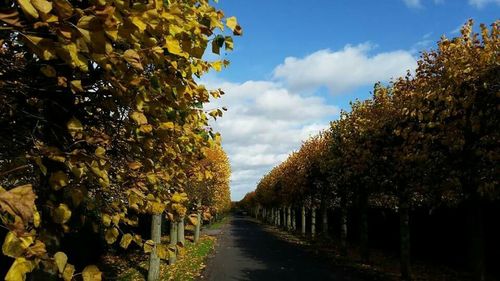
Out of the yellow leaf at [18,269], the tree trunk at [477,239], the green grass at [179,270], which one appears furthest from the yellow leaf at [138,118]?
the tree trunk at [477,239]

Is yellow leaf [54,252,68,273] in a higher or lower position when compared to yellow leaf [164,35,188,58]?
lower

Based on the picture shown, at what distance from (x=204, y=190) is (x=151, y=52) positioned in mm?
30883

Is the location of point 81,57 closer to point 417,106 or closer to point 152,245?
point 152,245

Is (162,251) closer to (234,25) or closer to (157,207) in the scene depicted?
(157,207)

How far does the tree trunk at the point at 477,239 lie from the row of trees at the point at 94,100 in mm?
10527

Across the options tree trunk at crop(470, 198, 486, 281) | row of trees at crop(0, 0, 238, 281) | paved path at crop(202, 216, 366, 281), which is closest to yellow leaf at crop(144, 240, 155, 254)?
row of trees at crop(0, 0, 238, 281)

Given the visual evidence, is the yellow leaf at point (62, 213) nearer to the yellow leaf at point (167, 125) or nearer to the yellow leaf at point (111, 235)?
the yellow leaf at point (111, 235)

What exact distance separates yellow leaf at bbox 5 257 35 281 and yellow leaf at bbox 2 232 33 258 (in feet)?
0.11

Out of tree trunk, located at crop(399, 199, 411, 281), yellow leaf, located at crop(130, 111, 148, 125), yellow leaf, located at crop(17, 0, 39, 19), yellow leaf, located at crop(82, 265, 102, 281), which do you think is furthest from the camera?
tree trunk, located at crop(399, 199, 411, 281)

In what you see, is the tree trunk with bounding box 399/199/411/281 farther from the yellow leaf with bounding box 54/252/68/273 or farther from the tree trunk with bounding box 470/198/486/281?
the yellow leaf with bounding box 54/252/68/273

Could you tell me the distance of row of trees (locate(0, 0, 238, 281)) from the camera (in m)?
2.41

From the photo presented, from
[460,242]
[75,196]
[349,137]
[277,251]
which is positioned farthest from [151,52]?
[277,251]

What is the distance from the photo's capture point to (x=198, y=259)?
23969 millimetres

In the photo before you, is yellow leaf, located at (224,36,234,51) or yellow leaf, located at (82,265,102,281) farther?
yellow leaf, located at (224,36,234,51)
